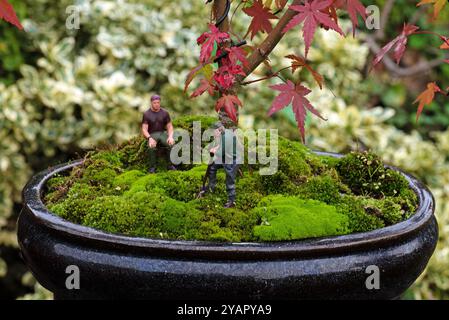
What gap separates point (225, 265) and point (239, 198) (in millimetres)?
332

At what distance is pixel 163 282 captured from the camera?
124 cm

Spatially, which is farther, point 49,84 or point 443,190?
point 443,190

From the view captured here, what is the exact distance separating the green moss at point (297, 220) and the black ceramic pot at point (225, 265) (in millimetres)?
57

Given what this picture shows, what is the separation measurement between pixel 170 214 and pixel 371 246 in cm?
46

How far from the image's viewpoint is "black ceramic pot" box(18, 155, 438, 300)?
1.23 meters

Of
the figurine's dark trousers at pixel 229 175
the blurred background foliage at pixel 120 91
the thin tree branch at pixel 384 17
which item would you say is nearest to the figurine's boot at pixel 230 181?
the figurine's dark trousers at pixel 229 175

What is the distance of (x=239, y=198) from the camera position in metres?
1.54

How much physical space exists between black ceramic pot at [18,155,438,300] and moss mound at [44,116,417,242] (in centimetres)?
7

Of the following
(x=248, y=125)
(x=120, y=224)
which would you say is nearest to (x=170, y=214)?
(x=120, y=224)

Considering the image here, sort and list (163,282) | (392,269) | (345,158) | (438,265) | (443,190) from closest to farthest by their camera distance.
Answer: (163,282) < (392,269) < (345,158) < (438,265) < (443,190)

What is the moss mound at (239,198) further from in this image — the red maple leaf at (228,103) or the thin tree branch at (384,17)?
the thin tree branch at (384,17)

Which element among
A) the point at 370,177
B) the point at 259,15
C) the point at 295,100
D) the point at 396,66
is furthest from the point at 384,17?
the point at 295,100

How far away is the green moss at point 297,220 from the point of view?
1.34 meters
